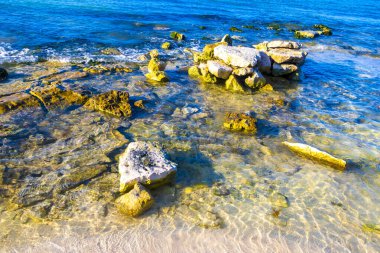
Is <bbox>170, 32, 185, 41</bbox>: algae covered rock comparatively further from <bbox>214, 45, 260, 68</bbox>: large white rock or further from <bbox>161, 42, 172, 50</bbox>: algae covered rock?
<bbox>214, 45, 260, 68</bbox>: large white rock

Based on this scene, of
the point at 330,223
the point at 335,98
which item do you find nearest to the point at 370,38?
the point at 335,98

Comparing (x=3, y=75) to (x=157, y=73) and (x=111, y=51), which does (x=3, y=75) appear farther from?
(x=111, y=51)

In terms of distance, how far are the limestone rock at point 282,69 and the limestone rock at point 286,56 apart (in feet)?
1.23

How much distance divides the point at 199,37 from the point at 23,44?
14.1 metres

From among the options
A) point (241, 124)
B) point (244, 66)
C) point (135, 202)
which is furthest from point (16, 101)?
point (244, 66)

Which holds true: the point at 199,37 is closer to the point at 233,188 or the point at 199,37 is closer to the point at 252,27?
the point at 252,27

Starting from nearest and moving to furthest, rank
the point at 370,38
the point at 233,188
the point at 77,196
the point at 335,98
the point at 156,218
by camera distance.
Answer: the point at 156,218, the point at 77,196, the point at 233,188, the point at 335,98, the point at 370,38

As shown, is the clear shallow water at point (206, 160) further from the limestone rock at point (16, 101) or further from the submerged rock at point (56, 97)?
the submerged rock at point (56, 97)

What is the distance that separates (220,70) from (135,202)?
1058 cm

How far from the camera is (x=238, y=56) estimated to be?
16781 millimetres

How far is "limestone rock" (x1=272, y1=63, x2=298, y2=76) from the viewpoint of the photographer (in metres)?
18.4

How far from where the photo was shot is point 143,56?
21.2 metres

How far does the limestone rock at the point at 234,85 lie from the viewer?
53.5ft

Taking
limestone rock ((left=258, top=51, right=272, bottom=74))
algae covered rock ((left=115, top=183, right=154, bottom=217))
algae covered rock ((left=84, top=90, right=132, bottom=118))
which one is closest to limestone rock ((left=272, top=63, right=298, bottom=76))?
limestone rock ((left=258, top=51, right=272, bottom=74))
